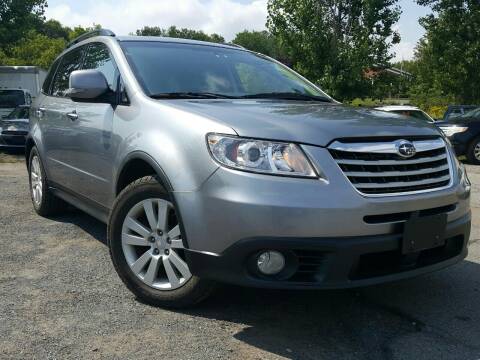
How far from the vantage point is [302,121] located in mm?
2906

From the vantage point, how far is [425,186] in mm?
2984

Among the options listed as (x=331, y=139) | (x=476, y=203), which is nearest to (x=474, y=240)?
(x=476, y=203)

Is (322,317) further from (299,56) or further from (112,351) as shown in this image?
(299,56)

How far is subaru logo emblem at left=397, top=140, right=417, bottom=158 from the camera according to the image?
9.47 ft

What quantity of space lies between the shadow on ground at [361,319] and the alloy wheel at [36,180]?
9.48ft

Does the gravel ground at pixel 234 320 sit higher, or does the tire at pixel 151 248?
the tire at pixel 151 248

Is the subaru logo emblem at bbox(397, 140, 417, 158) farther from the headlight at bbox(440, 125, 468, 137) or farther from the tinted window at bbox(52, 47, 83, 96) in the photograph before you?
the headlight at bbox(440, 125, 468, 137)

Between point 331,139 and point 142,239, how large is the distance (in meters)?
1.29

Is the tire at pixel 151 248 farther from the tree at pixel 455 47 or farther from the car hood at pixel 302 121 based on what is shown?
the tree at pixel 455 47

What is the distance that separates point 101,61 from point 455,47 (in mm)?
21602

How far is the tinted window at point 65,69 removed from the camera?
4.97m

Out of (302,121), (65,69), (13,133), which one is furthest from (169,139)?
(13,133)

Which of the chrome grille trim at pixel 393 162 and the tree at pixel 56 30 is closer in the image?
the chrome grille trim at pixel 393 162

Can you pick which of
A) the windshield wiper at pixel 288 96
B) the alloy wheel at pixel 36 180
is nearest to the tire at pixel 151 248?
the windshield wiper at pixel 288 96
